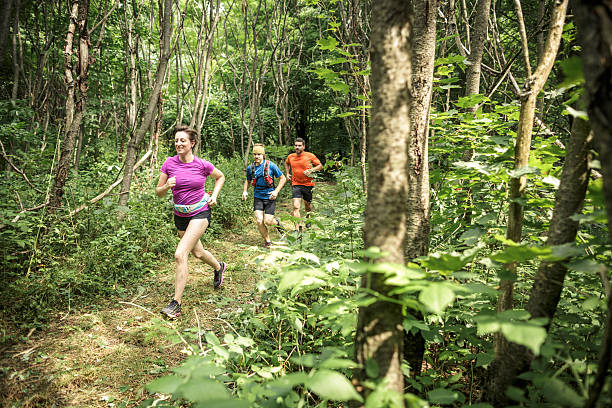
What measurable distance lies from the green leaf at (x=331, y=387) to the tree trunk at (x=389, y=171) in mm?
189

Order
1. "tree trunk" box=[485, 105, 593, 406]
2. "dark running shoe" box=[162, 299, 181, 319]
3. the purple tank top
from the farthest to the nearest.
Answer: the purple tank top
"dark running shoe" box=[162, 299, 181, 319]
"tree trunk" box=[485, 105, 593, 406]

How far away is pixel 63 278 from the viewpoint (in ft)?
11.8

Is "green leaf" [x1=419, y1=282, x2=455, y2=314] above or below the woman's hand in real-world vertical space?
below

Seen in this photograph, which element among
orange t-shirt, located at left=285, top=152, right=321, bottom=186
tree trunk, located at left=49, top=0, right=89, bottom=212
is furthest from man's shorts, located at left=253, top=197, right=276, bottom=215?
tree trunk, located at left=49, top=0, right=89, bottom=212

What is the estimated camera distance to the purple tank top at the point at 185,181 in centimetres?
388

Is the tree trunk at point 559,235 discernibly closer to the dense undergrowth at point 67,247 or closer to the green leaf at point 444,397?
the green leaf at point 444,397

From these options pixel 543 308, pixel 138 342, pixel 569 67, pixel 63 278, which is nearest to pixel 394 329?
pixel 543 308

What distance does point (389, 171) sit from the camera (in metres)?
1.04

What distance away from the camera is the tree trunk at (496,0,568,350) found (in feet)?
4.59

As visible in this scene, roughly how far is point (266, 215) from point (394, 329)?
5.07 meters

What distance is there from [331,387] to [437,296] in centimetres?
38

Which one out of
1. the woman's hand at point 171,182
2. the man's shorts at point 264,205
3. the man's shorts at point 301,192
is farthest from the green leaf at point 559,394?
Result: the man's shorts at point 301,192

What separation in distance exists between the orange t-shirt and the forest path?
3077mm

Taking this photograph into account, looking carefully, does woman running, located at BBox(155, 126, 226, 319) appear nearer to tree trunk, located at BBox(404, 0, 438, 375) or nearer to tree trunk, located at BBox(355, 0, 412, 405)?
tree trunk, located at BBox(404, 0, 438, 375)
